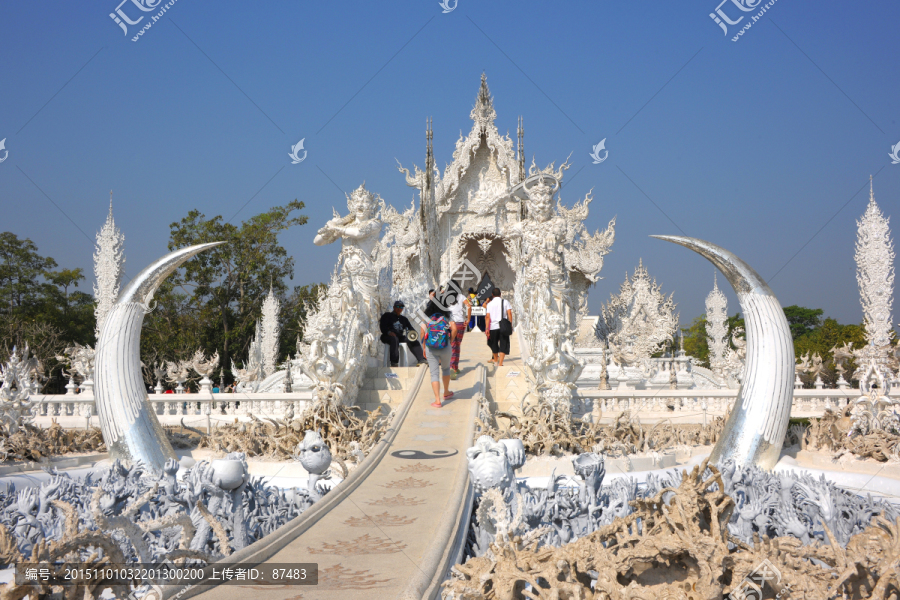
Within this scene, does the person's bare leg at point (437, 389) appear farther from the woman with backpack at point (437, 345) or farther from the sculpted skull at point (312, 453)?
the sculpted skull at point (312, 453)

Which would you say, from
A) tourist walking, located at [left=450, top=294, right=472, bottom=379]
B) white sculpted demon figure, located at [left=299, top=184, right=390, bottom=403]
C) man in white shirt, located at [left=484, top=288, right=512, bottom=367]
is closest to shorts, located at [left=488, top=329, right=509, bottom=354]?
man in white shirt, located at [left=484, top=288, right=512, bottom=367]

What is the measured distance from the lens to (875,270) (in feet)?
47.3

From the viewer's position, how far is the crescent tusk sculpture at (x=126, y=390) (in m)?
7.12

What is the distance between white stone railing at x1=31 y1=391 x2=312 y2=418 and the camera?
31.9ft

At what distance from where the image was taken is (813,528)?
187 inches

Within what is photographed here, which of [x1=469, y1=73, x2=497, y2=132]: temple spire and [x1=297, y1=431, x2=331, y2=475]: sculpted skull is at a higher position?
[x1=469, y1=73, x2=497, y2=132]: temple spire

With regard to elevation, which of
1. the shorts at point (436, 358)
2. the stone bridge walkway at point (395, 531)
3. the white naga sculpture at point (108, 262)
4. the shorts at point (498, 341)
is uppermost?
the white naga sculpture at point (108, 262)

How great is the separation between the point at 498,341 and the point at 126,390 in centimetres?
535

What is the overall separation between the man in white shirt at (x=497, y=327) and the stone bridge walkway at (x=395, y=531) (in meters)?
2.94

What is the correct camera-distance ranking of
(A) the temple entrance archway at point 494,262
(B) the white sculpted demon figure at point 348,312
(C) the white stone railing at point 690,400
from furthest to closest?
(A) the temple entrance archway at point 494,262, (C) the white stone railing at point 690,400, (B) the white sculpted demon figure at point 348,312

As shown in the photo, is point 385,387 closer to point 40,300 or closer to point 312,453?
point 312,453

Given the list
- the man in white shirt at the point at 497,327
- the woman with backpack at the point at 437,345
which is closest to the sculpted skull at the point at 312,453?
the woman with backpack at the point at 437,345

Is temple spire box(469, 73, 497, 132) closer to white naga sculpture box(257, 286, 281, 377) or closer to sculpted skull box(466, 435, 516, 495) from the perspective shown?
white naga sculpture box(257, 286, 281, 377)

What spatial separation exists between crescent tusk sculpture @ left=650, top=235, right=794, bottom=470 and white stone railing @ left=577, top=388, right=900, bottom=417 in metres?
2.17
